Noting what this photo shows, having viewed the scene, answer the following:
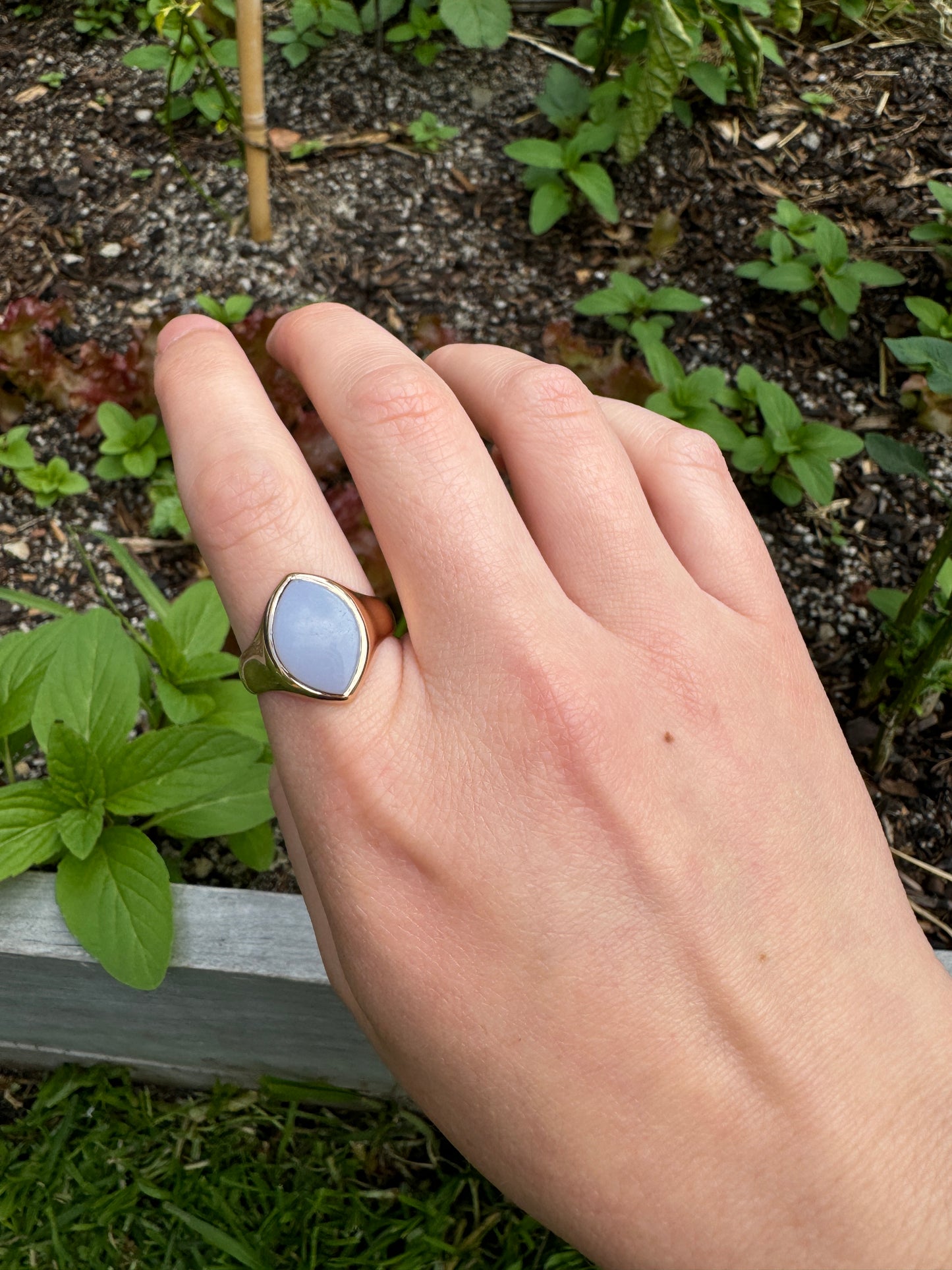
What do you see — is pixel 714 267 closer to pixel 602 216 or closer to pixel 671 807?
pixel 602 216

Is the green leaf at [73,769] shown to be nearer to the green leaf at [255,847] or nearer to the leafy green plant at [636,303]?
the green leaf at [255,847]

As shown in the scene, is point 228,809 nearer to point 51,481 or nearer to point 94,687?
point 94,687

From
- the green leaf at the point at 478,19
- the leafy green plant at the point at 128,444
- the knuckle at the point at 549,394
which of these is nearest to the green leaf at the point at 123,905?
the knuckle at the point at 549,394

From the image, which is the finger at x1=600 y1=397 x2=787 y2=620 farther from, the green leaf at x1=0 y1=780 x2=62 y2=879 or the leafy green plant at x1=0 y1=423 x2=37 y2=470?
the leafy green plant at x1=0 y1=423 x2=37 y2=470

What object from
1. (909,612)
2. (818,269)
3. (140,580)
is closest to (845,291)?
(818,269)

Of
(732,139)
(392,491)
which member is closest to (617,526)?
(392,491)

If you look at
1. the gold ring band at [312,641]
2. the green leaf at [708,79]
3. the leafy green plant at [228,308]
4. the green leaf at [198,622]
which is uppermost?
the green leaf at [708,79]

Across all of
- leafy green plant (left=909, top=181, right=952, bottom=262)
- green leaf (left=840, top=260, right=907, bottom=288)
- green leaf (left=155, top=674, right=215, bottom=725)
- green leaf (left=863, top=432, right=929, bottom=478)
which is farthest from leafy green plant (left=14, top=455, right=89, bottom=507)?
leafy green plant (left=909, top=181, right=952, bottom=262)

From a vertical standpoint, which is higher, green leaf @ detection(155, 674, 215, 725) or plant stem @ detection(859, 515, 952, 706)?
plant stem @ detection(859, 515, 952, 706)
